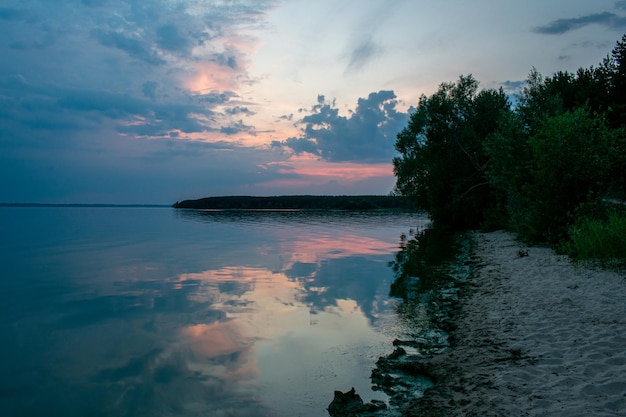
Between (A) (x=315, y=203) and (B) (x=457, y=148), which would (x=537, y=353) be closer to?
(B) (x=457, y=148)

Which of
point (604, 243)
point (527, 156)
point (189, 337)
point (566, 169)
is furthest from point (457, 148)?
point (189, 337)

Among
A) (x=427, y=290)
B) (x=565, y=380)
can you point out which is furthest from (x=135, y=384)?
(x=427, y=290)

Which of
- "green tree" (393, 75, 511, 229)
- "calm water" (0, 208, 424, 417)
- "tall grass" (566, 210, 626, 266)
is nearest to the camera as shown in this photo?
"calm water" (0, 208, 424, 417)

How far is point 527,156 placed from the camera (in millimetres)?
25344

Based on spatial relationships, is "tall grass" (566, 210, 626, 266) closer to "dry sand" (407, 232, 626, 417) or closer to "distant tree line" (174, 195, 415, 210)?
"dry sand" (407, 232, 626, 417)

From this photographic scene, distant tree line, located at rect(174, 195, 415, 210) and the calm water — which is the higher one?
distant tree line, located at rect(174, 195, 415, 210)

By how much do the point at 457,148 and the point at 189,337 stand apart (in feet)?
127

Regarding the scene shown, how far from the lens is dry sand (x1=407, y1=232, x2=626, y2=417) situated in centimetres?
585

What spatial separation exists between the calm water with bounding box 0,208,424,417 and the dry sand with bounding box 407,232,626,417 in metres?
1.56

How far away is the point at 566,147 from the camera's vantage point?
68.1 feet

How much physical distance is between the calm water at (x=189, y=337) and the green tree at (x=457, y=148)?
24.2 m

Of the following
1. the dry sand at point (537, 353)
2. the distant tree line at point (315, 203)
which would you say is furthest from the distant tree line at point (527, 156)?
the distant tree line at point (315, 203)

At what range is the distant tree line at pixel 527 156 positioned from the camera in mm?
20750

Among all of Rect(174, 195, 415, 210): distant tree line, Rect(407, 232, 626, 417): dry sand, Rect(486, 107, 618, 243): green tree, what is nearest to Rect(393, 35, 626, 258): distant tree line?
Rect(486, 107, 618, 243): green tree
